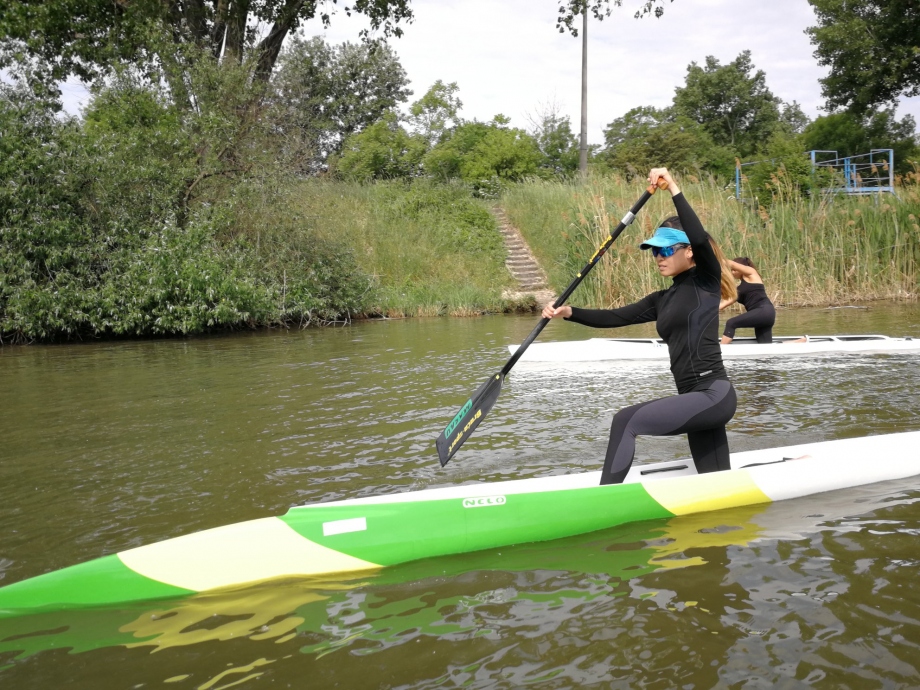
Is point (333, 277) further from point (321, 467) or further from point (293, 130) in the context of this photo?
point (321, 467)

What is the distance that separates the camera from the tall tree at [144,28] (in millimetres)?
14977

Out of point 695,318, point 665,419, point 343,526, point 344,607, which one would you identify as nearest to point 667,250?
point 695,318

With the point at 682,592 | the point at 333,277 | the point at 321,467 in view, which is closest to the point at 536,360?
the point at 321,467

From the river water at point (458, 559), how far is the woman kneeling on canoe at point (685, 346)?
0.52 metres

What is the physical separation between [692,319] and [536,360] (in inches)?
233

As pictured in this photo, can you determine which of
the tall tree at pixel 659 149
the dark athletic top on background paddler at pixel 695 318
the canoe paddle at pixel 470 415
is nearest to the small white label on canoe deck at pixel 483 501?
the canoe paddle at pixel 470 415

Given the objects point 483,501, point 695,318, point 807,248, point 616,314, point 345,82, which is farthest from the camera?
point 345,82

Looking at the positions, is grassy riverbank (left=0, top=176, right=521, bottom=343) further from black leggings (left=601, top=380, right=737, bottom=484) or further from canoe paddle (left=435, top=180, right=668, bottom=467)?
black leggings (left=601, top=380, right=737, bottom=484)

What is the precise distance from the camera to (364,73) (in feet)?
120

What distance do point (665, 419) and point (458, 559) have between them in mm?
1320

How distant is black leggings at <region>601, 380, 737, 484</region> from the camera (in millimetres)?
4117

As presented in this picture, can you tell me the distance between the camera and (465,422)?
16.5 ft

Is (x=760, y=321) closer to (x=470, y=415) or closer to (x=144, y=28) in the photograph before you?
(x=470, y=415)

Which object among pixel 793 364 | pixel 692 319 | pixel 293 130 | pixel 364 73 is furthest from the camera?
pixel 364 73
